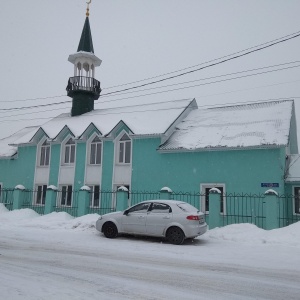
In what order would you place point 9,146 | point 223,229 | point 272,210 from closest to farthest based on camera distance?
point 223,229
point 272,210
point 9,146

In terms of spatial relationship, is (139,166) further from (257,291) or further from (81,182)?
(257,291)

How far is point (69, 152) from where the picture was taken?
23.5 m

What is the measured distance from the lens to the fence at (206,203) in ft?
50.0

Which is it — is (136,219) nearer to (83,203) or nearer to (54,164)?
(83,203)

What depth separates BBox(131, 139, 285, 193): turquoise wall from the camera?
1703cm

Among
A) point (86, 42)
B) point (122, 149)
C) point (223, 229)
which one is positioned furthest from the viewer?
point (86, 42)

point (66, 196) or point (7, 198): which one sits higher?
point (66, 196)

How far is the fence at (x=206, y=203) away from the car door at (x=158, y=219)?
12.3 ft

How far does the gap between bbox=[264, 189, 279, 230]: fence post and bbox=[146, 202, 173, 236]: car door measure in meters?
4.82

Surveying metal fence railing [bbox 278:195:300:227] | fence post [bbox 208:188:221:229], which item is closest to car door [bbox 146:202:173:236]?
fence post [bbox 208:188:221:229]

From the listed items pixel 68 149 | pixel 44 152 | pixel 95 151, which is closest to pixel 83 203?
pixel 95 151

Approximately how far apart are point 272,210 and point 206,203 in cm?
476

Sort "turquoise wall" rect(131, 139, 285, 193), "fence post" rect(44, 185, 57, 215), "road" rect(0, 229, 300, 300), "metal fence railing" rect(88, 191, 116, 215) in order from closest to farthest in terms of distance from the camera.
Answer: "road" rect(0, 229, 300, 300) < "turquoise wall" rect(131, 139, 285, 193) < "fence post" rect(44, 185, 57, 215) < "metal fence railing" rect(88, 191, 116, 215)

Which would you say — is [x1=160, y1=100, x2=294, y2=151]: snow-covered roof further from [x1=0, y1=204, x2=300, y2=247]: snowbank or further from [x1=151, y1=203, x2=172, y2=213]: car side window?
[x1=151, y1=203, x2=172, y2=213]: car side window
